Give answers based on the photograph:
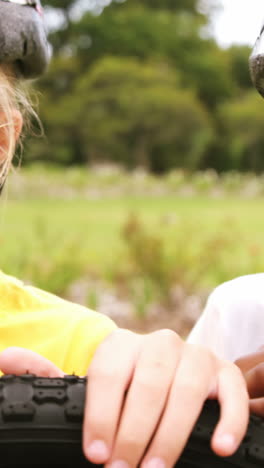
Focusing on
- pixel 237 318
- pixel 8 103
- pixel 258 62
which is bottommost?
pixel 237 318

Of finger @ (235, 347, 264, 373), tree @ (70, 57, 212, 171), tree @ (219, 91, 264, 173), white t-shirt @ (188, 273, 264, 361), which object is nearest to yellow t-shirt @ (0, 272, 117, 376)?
finger @ (235, 347, 264, 373)

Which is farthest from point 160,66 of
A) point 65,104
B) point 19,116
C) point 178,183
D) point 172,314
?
point 19,116

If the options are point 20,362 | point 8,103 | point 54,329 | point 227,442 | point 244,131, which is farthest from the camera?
point 244,131

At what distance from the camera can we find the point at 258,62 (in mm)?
1080

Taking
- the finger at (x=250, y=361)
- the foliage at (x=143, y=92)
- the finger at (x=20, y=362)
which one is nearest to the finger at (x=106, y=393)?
the finger at (x=20, y=362)

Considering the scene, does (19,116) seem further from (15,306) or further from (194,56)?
(194,56)

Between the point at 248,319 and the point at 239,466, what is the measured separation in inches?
38.4

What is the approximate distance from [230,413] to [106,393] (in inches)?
4.5

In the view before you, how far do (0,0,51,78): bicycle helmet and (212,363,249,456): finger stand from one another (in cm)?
87

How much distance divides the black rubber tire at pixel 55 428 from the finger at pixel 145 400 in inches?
1.6

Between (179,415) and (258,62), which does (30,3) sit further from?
(179,415)

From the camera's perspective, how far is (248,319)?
64.0 inches

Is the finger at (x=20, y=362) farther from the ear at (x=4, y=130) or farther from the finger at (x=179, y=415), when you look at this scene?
the ear at (x=4, y=130)

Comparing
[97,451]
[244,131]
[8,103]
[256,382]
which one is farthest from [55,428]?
[244,131]
